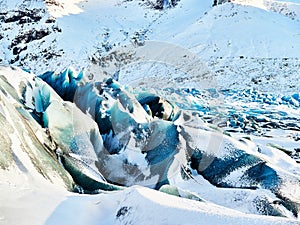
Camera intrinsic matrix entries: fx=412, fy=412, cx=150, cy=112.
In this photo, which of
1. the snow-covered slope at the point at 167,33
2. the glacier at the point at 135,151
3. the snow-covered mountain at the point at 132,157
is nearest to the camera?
the snow-covered mountain at the point at 132,157

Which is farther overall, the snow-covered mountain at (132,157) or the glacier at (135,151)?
the glacier at (135,151)

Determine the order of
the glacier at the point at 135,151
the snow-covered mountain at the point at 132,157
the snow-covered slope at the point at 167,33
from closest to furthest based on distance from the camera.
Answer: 1. the snow-covered mountain at the point at 132,157
2. the glacier at the point at 135,151
3. the snow-covered slope at the point at 167,33

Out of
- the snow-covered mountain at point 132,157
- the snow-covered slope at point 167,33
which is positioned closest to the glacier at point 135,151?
the snow-covered mountain at point 132,157

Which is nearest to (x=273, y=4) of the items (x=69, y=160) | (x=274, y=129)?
(x=274, y=129)

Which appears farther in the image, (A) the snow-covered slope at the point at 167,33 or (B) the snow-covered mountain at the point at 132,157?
(A) the snow-covered slope at the point at 167,33

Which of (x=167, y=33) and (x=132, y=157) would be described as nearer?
(x=132, y=157)

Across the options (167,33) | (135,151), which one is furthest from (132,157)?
(167,33)

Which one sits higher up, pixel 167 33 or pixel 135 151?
pixel 135 151

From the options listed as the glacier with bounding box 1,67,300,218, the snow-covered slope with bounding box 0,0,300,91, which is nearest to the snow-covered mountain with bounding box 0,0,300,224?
the glacier with bounding box 1,67,300,218

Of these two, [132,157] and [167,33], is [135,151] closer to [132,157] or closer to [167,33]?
[132,157]

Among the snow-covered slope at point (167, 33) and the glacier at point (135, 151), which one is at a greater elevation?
the glacier at point (135, 151)

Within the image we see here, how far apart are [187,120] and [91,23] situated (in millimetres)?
25422

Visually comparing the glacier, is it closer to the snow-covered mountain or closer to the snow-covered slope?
the snow-covered mountain

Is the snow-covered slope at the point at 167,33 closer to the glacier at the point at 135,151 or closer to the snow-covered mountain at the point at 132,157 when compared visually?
the snow-covered mountain at the point at 132,157
